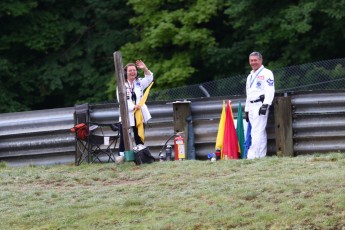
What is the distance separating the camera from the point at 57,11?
34.6 meters

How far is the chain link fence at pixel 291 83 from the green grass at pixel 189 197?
12.1 ft

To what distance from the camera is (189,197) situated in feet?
41.4

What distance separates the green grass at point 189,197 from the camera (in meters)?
11.4

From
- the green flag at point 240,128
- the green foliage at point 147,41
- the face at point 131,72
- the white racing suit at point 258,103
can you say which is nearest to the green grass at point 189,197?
the face at point 131,72

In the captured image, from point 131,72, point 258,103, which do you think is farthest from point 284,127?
point 131,72

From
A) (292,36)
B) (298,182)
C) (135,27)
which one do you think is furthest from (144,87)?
(135,27)

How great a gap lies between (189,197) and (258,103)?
5.47m

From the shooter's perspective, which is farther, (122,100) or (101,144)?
(101,144)

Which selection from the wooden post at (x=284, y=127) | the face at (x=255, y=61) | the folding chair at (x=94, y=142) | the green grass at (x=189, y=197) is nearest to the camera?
the green grass at (x=189, y=197)

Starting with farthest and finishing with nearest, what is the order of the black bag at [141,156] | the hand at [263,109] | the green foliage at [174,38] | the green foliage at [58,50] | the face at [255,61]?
the green foliage at [58,50], the green foliage at [174,38], the face at [255,61], the hand at [263,109], the black bag at [141,156]

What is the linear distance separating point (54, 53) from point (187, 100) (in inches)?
618

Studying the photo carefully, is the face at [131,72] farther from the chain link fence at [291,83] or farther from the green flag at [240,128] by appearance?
the chain link fence at [291,83]

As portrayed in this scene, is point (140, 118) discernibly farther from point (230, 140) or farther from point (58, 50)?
point (58, 50)

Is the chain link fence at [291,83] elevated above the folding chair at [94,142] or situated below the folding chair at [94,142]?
above
